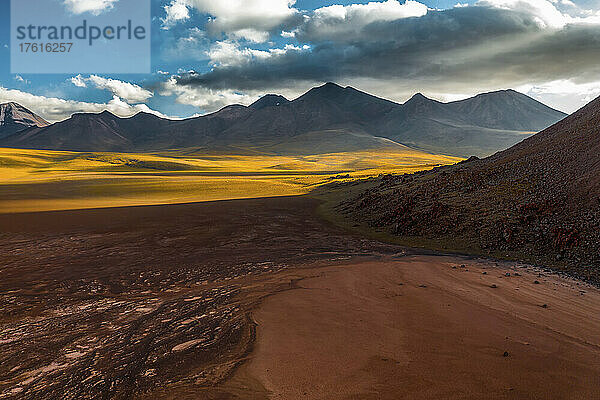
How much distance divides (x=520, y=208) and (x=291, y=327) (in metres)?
17.6

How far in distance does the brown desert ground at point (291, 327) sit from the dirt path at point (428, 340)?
0.04 m

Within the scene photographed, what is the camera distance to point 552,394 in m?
6.29

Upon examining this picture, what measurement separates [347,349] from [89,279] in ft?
34.8

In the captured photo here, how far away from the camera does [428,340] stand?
810 centimetres

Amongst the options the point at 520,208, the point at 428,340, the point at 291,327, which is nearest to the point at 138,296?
the point at 291,327

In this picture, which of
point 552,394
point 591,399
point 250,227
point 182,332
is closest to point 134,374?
point 182,332

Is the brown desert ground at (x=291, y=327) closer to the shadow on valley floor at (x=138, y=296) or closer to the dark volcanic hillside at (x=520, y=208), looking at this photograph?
the shadow on valley floor at (x=138, y=296)

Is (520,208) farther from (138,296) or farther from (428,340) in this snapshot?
(138,296)

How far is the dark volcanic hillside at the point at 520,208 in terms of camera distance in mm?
16203

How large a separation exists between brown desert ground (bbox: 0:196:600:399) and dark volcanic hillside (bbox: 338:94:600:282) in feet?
9.25

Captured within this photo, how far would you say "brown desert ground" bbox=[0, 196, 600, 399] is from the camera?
6.55 m

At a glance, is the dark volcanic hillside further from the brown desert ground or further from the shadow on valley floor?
the shadow on valley floor

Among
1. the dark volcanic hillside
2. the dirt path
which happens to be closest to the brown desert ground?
the dirt path

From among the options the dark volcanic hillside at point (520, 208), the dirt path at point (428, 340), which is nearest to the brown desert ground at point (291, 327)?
the dirt path at point (428, 340)
